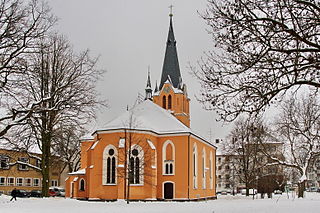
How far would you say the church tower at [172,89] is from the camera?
56625 millimetres

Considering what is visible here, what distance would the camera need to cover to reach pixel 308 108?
3741cm

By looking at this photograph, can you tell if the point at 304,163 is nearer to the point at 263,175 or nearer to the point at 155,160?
the point at 263,175

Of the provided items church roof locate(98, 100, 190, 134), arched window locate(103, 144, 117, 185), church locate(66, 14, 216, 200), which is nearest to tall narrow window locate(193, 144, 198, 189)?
church locate(66, 14, 216, 200)

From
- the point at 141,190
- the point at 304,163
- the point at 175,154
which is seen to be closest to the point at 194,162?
the point at 175,154

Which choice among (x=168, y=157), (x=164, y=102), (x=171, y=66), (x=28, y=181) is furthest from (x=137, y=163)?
(x=28, y=181)

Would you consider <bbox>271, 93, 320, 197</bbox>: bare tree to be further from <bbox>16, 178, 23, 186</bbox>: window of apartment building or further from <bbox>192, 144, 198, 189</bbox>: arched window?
<bbox>16, 178, 23, 186</bbox>: window of apartment building

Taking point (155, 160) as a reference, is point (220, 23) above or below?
above

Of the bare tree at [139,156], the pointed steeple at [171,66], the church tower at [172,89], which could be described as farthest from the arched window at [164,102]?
the bare tree at [139,156]

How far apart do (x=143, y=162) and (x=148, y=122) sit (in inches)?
208

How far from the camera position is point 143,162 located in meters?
41.5

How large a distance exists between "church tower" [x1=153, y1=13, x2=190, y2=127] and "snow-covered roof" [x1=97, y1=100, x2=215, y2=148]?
24.0 ft

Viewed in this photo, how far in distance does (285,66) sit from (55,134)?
23.2m

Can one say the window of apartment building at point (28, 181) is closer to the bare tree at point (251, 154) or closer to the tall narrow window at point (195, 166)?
the bare tree at point (251, 154)

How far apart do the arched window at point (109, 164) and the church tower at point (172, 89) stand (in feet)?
53.2
